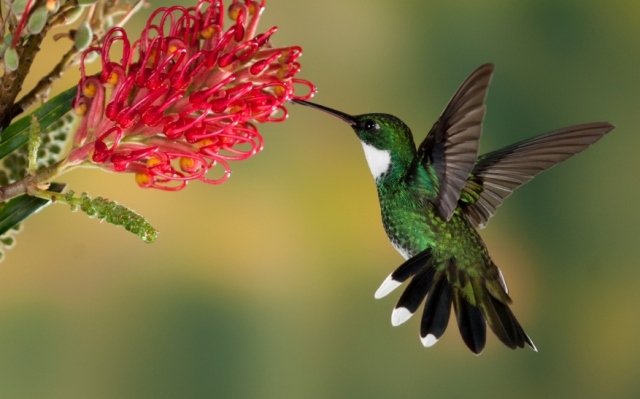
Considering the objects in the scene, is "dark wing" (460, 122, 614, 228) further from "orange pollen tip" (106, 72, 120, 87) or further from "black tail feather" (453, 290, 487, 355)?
"orange pollen tip" (106, 72, 120, 87)

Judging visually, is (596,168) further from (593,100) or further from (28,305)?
(28,305)

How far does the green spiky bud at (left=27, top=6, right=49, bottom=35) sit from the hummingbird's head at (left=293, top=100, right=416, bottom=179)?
0.45 m

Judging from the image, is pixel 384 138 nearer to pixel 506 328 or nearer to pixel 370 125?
pixel 370 125

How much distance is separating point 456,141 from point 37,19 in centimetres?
53

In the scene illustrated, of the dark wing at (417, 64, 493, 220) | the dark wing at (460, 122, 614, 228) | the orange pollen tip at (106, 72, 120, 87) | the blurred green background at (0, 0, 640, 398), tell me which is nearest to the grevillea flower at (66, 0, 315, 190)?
→ the orange pollen tip at (106, 72, 120, 87)

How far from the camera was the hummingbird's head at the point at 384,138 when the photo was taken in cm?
104

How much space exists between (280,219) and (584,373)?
0.90m

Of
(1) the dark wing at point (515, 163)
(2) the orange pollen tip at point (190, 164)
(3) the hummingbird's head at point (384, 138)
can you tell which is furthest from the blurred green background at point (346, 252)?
(2) the orange pollen tip at point (190, 164)

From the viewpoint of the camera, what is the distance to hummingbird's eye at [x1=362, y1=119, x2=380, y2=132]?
1.04 meters

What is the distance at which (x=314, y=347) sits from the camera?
1879 millimetres

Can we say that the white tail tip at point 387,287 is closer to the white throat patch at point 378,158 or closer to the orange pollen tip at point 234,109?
the white throat patch at point 378,158

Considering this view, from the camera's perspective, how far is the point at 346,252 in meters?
1.88

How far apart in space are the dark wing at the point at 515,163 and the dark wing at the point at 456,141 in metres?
0.13

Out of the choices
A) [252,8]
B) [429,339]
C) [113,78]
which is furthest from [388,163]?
[113,78]
